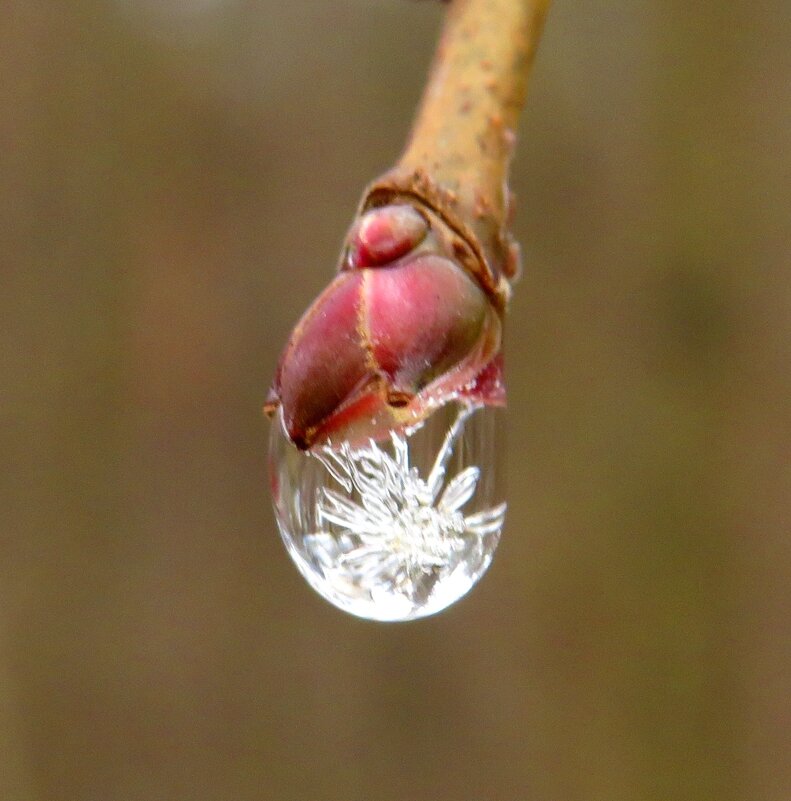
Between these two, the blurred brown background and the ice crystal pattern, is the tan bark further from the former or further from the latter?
the blurred brown background

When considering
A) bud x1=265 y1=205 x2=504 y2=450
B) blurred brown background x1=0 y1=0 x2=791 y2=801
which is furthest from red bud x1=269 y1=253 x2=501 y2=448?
blurred brown background x1=0 y1=0 x2=791 y2=801

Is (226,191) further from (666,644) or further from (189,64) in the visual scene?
(666,644)

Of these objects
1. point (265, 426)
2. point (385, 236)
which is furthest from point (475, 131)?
point (265, 426)

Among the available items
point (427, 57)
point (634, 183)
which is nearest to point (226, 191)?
point (427, 57)

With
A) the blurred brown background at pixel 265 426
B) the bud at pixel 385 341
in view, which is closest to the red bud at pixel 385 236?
the bud at pixel 385 341

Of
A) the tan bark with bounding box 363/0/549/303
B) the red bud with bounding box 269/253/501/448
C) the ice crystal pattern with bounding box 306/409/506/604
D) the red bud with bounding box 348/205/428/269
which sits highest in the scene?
the tan bark with bounding box 363/0/549/303

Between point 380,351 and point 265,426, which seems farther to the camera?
point 265,426

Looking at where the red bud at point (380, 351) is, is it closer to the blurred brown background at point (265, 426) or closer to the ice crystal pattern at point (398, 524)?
the ice crystal pattern at point (398, 524)

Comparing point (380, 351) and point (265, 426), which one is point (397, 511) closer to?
point (380, 351)
